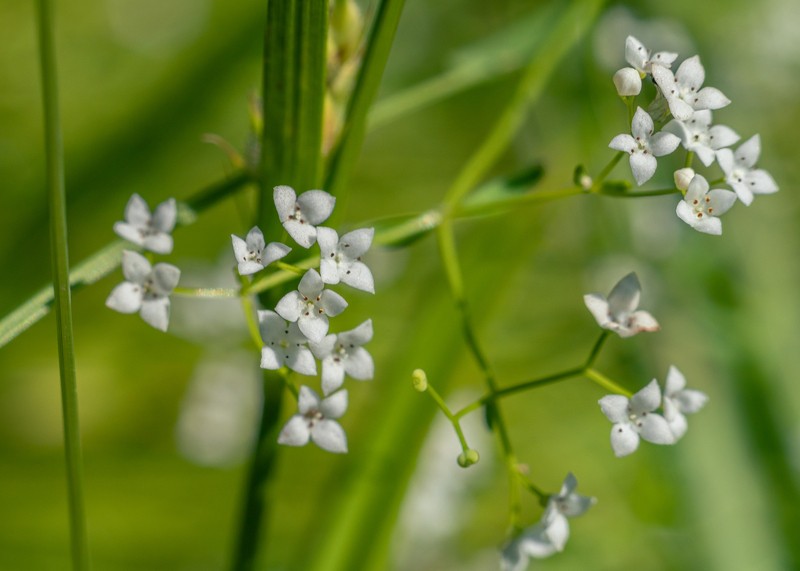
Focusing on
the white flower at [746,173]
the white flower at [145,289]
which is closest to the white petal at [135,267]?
the white flower at [145,289]

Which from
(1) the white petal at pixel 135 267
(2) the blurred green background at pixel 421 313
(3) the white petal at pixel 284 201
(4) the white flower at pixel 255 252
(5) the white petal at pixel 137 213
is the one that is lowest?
(2) the blurred green background at pixel 421 313

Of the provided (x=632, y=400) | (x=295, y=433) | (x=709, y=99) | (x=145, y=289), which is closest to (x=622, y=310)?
(x=632, y=400)

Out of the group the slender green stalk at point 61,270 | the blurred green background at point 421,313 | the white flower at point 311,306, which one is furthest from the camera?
the blurred green background at point 421,313

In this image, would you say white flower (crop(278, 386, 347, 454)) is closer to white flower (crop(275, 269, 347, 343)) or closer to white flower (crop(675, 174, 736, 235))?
white flower (crop(275, 269, 347, 343))

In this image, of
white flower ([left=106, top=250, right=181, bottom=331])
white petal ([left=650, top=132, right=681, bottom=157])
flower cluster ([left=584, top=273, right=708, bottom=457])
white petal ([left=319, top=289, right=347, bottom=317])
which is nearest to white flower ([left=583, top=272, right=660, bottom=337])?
flower cluster ([left=584, top=273, right=708, bottom=457])

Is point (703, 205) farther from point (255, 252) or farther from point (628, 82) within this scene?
point (255, 252)

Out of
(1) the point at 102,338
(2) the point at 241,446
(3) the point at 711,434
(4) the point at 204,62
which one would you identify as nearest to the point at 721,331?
(3) the point at 711,434

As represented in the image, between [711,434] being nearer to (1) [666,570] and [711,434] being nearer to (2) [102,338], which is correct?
(1) [666,570]

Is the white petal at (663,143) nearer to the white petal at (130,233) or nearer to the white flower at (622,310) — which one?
the white flower at (622,310)
